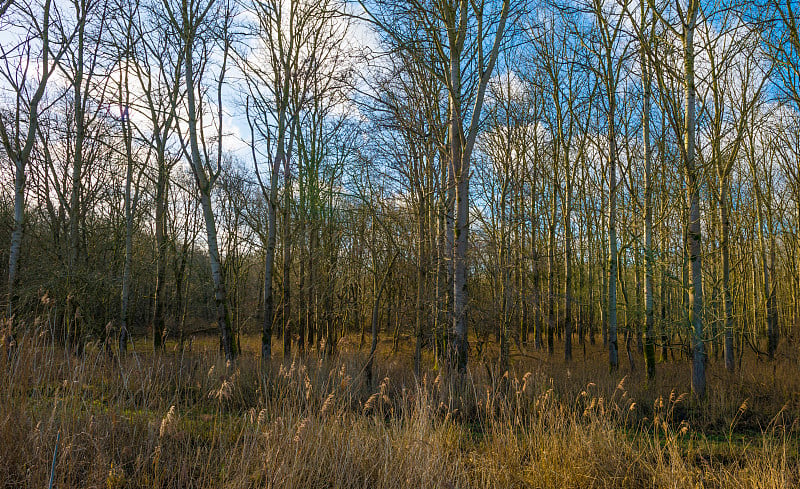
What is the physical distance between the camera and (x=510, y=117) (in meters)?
12.5

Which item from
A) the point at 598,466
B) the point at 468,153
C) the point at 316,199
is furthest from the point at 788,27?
the point at 316,199

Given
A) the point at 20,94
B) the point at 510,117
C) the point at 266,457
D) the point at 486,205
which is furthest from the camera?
the point at 486,205

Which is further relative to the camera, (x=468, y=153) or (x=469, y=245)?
(x=469, y=245)

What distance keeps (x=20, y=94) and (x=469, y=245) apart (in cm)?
1020

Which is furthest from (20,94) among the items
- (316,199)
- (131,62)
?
(316,199)

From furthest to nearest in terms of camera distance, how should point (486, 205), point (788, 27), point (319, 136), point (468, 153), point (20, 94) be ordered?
point (486, 205) → point (319, 136) → point (20, 94) → point (468, 153) → point (788, 27)

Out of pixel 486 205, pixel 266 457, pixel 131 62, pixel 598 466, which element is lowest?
pixel 598 466

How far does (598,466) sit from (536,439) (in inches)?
20.2

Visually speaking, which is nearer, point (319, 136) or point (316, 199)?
point (316, 199)

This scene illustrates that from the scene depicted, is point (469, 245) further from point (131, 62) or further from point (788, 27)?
point (131, 62)

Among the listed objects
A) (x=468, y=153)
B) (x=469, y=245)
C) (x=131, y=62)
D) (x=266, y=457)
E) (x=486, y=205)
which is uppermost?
(x=131, y=62)

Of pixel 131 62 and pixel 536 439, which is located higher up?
pixel 131 62

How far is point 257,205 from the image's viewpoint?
17.3 m

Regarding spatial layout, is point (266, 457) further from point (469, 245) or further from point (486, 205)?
point (486, 205)
